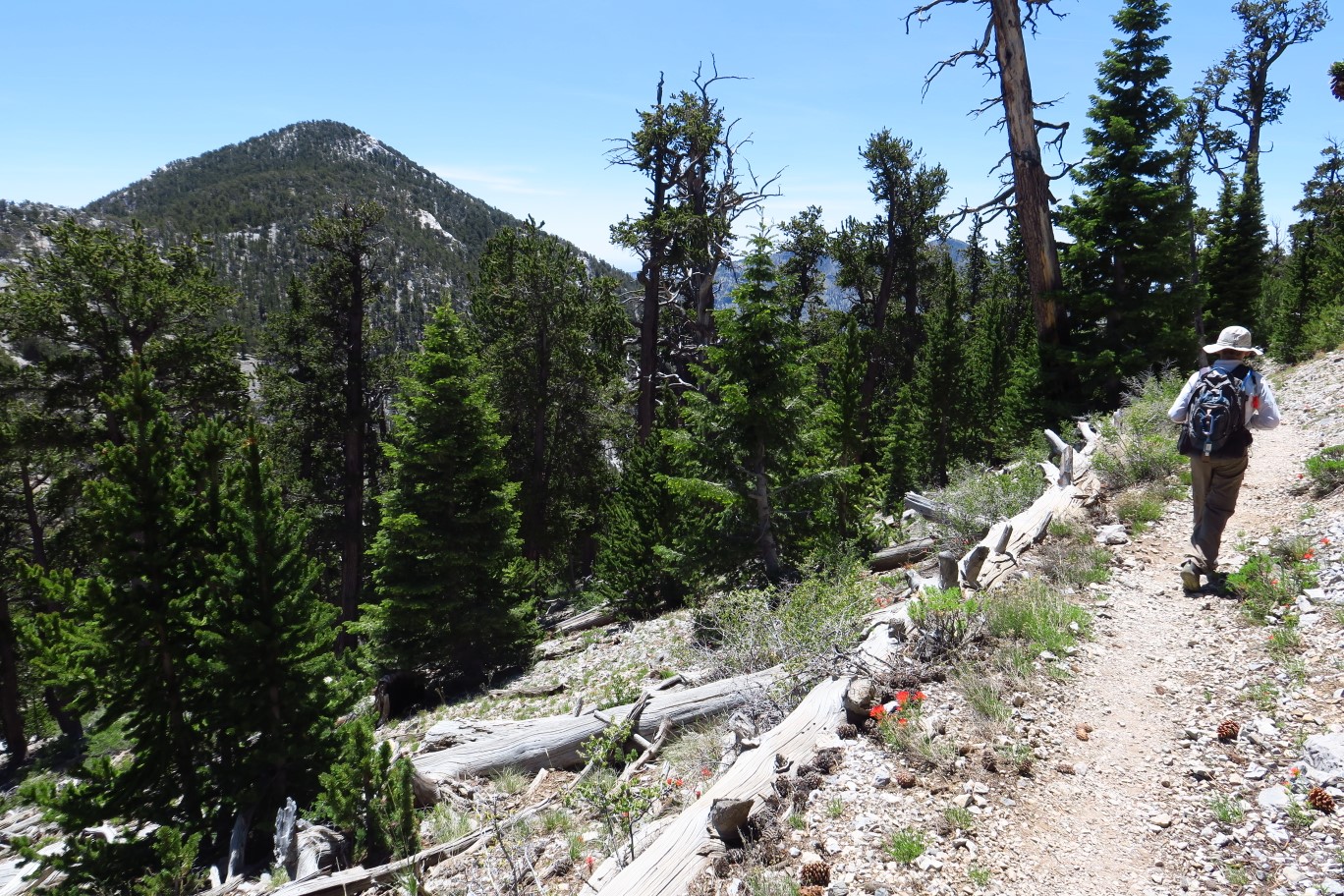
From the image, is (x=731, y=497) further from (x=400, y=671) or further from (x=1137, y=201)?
(x=1137, y=201)

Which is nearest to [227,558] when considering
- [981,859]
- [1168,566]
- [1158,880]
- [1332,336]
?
[981,859]

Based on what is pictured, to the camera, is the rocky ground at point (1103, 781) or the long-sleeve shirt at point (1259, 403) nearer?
the rocky ground at point (1103, 781)

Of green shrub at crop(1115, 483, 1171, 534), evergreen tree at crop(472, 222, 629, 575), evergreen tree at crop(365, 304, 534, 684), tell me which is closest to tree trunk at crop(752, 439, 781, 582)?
evergreen tree at crop(365, 304, 534, 684)

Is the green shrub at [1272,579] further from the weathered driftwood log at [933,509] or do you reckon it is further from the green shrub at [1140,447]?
the weathered driftwood log at [933,509]

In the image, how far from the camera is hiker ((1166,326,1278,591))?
566cm

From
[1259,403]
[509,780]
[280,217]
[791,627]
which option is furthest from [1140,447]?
[280,217]

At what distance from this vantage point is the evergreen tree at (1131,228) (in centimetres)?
1484

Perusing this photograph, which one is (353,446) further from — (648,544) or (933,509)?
(933,509)

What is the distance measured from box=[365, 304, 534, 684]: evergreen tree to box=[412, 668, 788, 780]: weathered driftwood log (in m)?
6.86

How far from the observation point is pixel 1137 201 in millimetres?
14953

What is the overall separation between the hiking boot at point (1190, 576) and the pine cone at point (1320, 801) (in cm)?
283

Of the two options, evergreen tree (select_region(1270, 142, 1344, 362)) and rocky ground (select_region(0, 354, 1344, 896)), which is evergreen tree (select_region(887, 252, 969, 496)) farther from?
rocky ground (select_region(0, 354, 1344, 896))

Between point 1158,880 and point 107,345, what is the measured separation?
833 inches

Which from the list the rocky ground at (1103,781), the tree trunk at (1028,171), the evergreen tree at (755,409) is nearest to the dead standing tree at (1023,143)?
the tree trunk at (1028,171)
